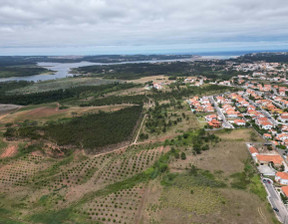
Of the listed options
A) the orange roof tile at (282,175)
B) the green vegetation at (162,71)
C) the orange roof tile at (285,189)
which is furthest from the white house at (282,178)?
the green vegetation at (162,71)

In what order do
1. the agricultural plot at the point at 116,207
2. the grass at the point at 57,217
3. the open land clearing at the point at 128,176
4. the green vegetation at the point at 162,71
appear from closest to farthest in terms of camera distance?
the grass at the point at 57,217 → the agricultural plot at the point at 116,207 → the open land clearing at the point at 128,176 → the green vegetation at the point at 162,71

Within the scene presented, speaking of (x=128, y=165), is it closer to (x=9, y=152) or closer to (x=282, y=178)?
(x=282, y=178)

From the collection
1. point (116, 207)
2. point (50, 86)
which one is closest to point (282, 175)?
point (116, 207)

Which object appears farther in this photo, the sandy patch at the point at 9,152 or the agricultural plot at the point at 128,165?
the sandy patch at the point at 9,152

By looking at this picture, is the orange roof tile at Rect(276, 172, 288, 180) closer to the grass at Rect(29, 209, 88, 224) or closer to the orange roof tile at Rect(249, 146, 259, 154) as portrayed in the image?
the orange roof tile at Rect(249, 146, 259, 154)

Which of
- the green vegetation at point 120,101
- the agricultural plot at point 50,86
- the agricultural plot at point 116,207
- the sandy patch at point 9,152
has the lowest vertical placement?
the agricultural plot at point 116,207

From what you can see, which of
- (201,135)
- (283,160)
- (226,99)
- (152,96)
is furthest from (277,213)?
(152,96)

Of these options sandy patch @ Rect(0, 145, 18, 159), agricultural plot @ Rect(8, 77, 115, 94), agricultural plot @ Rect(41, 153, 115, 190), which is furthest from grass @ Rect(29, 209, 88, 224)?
agricultural plot @ Rect(8, 77, 115, 94)

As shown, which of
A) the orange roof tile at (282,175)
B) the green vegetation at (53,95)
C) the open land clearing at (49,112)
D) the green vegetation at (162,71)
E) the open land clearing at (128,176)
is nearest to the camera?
the open land clearing at (128,176)

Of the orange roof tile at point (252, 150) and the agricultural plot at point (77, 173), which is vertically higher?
the orange roof tile at point (252, 150)

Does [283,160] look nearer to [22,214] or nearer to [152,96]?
[22,214]

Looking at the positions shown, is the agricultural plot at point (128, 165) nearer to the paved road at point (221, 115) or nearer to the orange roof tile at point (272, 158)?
the orange roof tile at point (272, 158)
